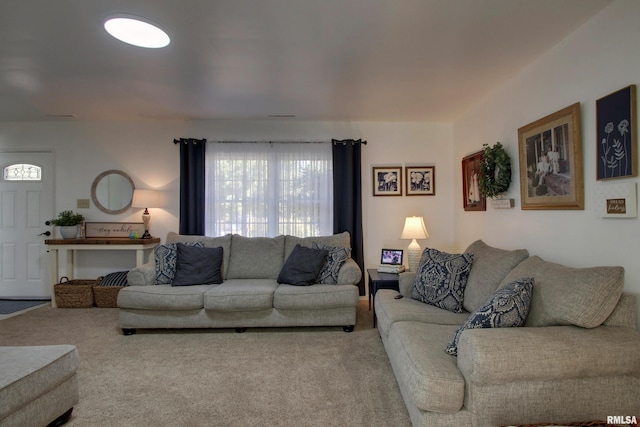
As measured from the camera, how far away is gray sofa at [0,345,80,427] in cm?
144

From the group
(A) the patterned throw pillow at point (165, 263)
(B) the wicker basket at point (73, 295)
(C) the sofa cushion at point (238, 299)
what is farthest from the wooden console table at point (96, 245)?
(C) the sofa cushion at point (238, 299)

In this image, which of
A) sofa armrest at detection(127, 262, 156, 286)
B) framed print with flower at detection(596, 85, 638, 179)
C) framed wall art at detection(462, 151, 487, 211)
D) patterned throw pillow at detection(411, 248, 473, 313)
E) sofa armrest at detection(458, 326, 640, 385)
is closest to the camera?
sofa armrest at detection(458, 326, 640, 385)

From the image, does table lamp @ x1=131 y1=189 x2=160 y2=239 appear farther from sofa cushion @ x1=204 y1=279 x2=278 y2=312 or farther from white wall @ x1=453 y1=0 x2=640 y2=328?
white wall @ x1=453 y1=0 x2=640 y2=328

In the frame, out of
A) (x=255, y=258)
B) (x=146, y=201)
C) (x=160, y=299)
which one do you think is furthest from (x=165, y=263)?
(x=146, y=201)

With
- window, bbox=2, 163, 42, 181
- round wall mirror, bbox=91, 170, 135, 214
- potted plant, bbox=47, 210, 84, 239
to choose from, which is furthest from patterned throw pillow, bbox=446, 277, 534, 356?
window, bbox=2, 163, 42, 181

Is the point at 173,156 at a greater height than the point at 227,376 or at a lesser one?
greater

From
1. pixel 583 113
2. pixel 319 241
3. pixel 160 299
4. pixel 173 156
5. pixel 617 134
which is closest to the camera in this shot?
pixel 617 134

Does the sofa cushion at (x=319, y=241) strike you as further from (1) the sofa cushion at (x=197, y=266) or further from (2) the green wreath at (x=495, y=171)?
(2) the green wreath at (x=495, y=171)

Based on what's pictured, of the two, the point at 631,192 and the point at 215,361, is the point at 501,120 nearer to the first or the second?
the point at 631,192

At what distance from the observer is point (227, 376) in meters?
2.25

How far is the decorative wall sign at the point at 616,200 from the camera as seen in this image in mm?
1697

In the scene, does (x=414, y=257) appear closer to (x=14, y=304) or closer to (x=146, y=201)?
(x=146, y=201)

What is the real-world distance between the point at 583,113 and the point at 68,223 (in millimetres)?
5393

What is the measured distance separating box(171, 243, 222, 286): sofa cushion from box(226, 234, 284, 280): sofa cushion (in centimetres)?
21
